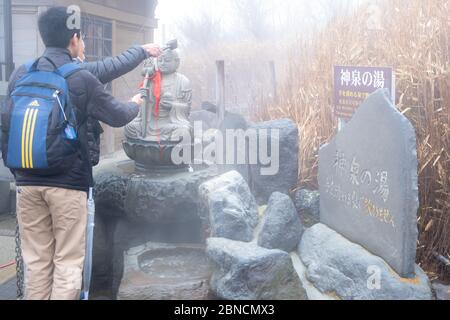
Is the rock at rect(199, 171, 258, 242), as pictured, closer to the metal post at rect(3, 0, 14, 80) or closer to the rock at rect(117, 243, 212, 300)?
the rock at rect(117, 243, 212, 300)

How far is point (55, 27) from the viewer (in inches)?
102

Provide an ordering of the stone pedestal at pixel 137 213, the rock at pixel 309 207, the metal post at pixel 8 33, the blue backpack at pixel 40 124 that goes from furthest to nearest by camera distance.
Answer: the metal post at pixel 8 33 < the rock at pixel 309 207 < the stone pedestal at pixel 137 213 < the blue backpack at pixel 40 124

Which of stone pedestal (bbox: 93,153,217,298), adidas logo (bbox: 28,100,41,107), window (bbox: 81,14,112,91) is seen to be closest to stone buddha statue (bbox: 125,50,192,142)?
stone pedestal (bbox: 93,153,217,298)

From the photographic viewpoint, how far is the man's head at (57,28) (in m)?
2.57

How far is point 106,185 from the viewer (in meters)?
4.27

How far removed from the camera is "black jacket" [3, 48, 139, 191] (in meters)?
2.57

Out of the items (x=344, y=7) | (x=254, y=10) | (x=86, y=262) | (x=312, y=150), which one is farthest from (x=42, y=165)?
(x=254, y=10)

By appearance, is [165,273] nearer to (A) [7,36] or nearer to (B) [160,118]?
(B) [160,118]

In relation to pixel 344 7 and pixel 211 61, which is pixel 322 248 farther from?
pixel 211 61

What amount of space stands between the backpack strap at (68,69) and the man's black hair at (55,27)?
0.47 feet

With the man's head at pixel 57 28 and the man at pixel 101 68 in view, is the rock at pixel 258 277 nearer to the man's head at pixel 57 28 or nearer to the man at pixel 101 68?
the man at pixel 101 68

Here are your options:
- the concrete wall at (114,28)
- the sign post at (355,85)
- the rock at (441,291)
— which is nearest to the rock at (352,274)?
the rock at (441,291)

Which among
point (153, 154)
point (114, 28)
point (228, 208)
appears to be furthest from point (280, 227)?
point (114, 28)

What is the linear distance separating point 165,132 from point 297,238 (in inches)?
60.0
